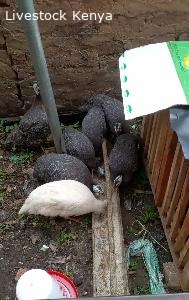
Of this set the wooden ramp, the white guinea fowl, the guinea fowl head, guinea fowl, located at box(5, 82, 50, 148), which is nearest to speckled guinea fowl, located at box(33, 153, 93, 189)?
the white guinea fowl

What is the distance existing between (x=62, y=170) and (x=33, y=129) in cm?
55

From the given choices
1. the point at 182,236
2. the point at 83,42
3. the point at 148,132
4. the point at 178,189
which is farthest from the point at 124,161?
the point at 83,42

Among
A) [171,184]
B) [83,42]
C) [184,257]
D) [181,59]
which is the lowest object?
[184,257]

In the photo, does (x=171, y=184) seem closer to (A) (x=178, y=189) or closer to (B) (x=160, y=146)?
(A) (x=178, y=189)

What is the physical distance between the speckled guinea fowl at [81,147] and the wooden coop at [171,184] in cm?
56

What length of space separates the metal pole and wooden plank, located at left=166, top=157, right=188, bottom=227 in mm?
1102

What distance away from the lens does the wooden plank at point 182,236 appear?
2.36 meters

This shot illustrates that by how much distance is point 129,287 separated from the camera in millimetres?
2775

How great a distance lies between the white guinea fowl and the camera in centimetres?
292

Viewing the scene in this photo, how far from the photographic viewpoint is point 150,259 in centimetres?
289

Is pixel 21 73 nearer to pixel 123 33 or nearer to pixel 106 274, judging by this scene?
pixel 123 33

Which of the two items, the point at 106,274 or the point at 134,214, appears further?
the point at 134,214

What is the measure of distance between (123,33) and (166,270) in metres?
1.95

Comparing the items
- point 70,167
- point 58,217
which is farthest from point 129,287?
point 70,167
